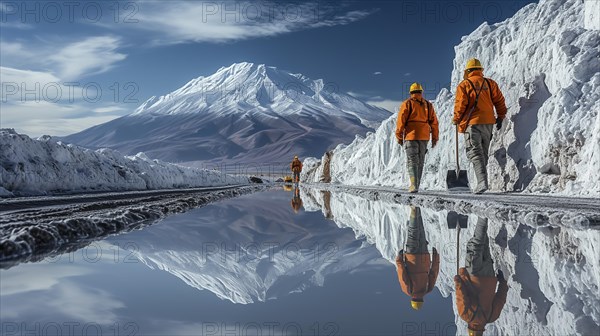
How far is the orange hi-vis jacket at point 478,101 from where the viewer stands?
1102 centimetres

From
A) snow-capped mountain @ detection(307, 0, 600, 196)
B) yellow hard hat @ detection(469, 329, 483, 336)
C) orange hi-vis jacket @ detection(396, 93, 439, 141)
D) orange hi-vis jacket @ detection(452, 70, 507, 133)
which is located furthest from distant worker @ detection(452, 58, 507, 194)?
yellow hard hat @ detection(469, 329, 483, 336)

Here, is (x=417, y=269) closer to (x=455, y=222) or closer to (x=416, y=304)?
(x=416, y=304)

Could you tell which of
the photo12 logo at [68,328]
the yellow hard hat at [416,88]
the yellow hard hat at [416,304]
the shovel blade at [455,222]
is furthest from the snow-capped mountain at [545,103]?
the photo12 logo at [68,328]

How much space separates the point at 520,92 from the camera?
1250 centimetres

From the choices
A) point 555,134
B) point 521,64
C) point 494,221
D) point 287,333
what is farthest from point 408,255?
point 521,64

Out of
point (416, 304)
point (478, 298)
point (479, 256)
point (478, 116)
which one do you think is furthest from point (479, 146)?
point (416, 304)

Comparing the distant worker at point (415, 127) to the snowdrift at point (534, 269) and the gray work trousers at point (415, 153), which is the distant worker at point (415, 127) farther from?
the snowdrift at point (534, 269)

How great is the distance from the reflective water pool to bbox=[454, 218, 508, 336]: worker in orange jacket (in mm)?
17

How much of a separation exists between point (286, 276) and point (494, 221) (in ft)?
12.1

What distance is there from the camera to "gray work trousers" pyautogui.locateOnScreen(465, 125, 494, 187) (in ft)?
36.0

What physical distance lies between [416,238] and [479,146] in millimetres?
7246

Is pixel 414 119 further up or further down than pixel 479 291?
further up

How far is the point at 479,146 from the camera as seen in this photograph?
11.1 meters

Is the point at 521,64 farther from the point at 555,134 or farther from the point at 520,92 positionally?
the point at 555,134
